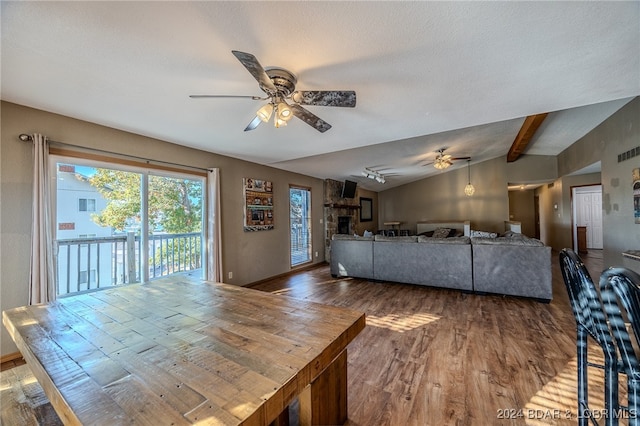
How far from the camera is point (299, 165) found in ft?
17.3

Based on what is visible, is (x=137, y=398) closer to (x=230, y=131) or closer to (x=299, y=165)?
(x=230, y=131)

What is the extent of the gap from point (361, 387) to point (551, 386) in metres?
1.38

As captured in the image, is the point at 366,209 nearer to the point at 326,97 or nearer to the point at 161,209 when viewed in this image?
the point at 161,209

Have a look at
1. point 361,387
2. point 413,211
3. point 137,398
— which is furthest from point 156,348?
point 413,211

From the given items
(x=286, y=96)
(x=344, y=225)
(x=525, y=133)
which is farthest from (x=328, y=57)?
(x=344, y=225)

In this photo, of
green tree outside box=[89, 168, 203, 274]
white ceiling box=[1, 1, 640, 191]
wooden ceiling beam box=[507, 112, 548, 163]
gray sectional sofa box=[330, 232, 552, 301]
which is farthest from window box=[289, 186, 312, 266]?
wooden ceiling beam box=[507, 112, 548, 163]

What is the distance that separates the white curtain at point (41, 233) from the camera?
2.30 metres

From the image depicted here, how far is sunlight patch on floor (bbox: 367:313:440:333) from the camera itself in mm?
2832

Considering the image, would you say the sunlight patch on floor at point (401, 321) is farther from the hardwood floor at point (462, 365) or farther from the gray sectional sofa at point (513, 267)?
the gray sectional sofa at point (513, 267)

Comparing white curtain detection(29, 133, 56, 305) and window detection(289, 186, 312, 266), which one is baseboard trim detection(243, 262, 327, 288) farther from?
white curtain detection(29, 133, 56, 305)

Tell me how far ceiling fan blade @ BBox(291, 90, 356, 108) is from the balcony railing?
281 centimetres

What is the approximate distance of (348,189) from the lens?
7602 mm

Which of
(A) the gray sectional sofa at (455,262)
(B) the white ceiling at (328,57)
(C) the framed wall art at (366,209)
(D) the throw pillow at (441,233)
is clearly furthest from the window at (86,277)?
(D) the throw pillow at (441,233)

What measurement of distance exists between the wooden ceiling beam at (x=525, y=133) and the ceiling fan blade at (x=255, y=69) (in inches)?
166
